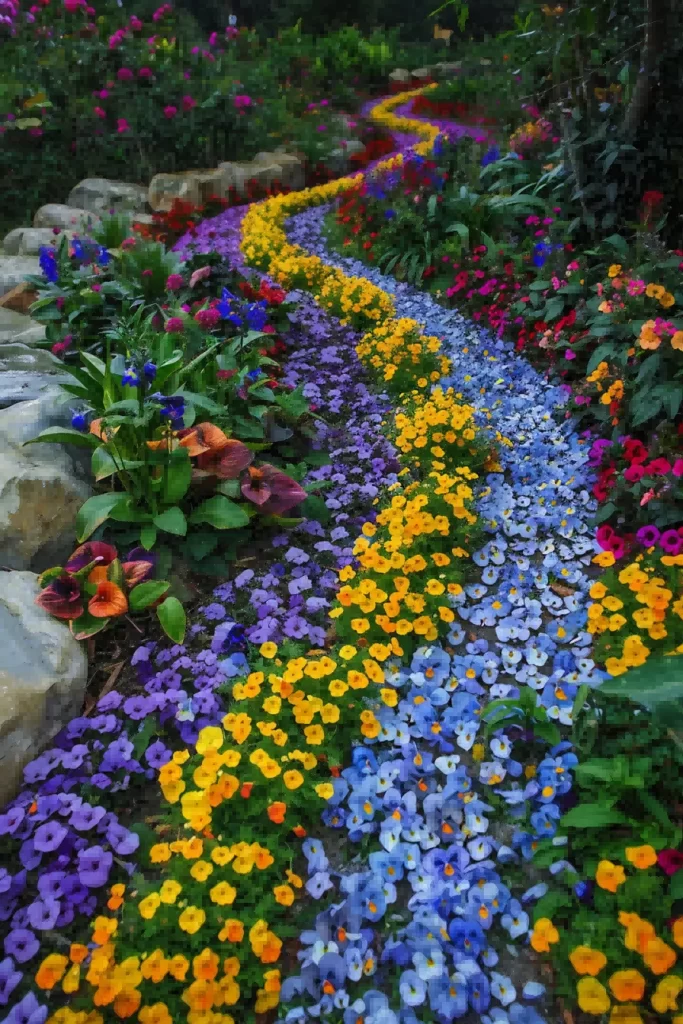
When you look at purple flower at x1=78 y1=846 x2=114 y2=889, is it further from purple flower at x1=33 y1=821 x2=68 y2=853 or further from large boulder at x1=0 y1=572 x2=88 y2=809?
large boulder at x1=0 y1=572 x2=88 y2=809

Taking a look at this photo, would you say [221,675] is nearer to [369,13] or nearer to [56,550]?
[56,550]

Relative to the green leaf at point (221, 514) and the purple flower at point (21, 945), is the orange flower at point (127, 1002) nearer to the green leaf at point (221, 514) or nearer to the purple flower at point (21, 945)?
the purple flower at point (21, 945)

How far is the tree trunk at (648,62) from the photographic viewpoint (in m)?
3.71

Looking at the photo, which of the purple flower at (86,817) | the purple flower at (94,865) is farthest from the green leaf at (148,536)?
the purple flower at (94,865)

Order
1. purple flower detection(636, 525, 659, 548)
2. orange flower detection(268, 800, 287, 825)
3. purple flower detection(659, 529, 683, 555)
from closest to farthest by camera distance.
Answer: orange flower detection(268, 800, 287, 825) → purple flower detection(659, 529, 683, 555) → purple flower detection(636, 525, 659, 548)

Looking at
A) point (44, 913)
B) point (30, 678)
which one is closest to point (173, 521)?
point (30, 678)

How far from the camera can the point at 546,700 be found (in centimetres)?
212

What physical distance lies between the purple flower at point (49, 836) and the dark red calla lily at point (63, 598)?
752 millimetres

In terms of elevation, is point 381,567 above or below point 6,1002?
above

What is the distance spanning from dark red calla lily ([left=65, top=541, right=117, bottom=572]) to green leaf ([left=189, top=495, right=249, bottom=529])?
371mm

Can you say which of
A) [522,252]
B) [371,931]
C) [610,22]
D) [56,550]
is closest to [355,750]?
[371,931]

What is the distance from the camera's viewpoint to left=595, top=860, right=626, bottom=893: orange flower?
1575 mm

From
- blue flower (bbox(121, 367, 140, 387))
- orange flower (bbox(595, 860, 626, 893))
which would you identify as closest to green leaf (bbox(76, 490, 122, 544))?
blue flower (bbox(121, 367, 140, 387))

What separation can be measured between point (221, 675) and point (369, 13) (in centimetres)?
2249
